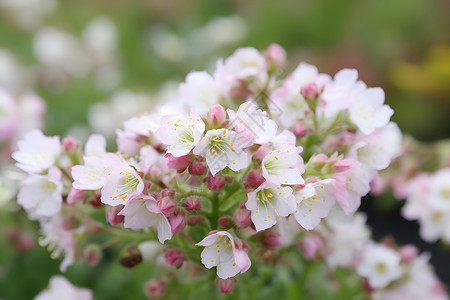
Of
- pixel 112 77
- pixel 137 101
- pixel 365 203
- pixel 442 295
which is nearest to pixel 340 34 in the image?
pixel 365 203

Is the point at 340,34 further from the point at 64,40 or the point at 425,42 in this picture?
the point at 64,40

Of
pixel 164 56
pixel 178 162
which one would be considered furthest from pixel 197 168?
pixel 164 56

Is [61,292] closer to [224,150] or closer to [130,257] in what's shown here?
[130,257]

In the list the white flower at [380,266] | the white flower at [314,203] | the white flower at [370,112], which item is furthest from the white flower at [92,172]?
the white flower at [380,266]

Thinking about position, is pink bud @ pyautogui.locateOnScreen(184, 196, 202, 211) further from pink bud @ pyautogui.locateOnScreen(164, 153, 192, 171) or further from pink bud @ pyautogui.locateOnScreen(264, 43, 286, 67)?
pink bud @ pyautogui.locateOnScreen(264, 43, 286, 67)

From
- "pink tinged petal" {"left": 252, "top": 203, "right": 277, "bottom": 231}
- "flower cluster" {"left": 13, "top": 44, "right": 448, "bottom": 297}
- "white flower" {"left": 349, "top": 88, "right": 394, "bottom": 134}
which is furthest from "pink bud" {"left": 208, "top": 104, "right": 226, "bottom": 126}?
"white flower" {"left": 349, "top": 88, "right": 394, "bottom": 134}

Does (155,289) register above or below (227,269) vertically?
below

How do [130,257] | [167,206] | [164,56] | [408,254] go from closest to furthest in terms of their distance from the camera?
[167,206] → [130,257] → [408,254] → [164,56]
